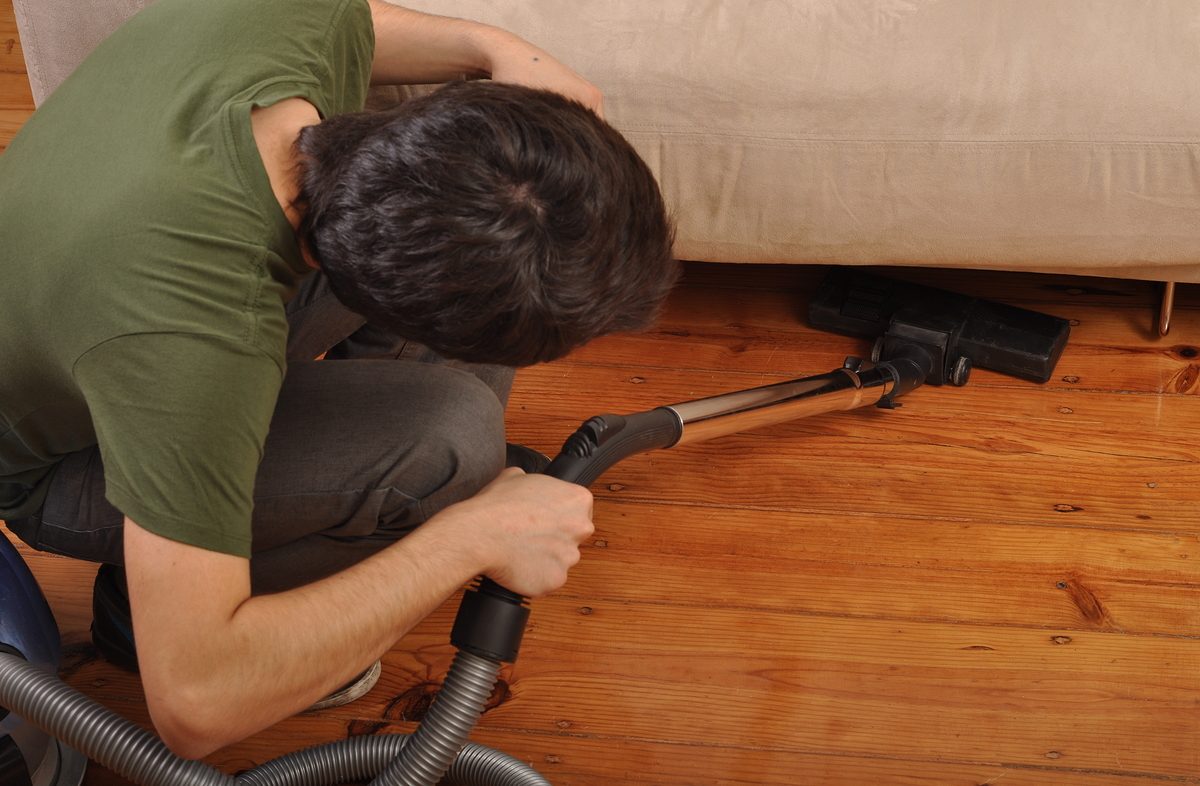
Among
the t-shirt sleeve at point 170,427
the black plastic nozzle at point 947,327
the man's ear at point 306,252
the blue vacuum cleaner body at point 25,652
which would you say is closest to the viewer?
the t-shirt sleeve at point 170,427

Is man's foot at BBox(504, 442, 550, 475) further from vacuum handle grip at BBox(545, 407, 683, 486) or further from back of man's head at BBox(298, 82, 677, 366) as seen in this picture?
back of man's head at BBox(298, 82, 677, 366)

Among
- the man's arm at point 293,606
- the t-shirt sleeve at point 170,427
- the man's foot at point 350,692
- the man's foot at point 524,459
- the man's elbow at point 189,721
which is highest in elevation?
the t-shirt sleeve at point 170,427

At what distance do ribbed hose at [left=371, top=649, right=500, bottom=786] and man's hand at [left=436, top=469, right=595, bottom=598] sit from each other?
0.22ft

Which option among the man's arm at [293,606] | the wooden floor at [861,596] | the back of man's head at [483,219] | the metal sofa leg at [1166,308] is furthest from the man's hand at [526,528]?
the metal sofa leg at [1166,308]

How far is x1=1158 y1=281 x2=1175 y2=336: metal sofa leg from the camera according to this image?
4.60 feet

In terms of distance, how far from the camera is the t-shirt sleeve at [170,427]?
0.70 m

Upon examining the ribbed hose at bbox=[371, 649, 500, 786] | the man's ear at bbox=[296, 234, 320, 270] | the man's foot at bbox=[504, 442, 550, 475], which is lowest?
the man's foot at bbox=[504, 442, 550, 475]

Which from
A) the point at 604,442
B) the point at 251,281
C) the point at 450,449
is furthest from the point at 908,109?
the point at 251,281

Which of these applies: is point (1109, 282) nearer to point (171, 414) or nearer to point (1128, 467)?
point (1128, 467)

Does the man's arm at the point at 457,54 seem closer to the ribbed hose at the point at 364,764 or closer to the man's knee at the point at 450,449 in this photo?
the man's knee at the point at 450,449

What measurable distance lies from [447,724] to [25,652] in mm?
370

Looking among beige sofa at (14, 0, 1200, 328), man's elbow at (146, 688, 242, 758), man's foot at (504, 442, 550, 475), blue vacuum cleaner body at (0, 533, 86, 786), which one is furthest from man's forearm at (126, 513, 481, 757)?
beige sofa at (14, 0, 1200, 328)

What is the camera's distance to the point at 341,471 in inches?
37.6

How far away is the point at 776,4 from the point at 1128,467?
25.6 inches
